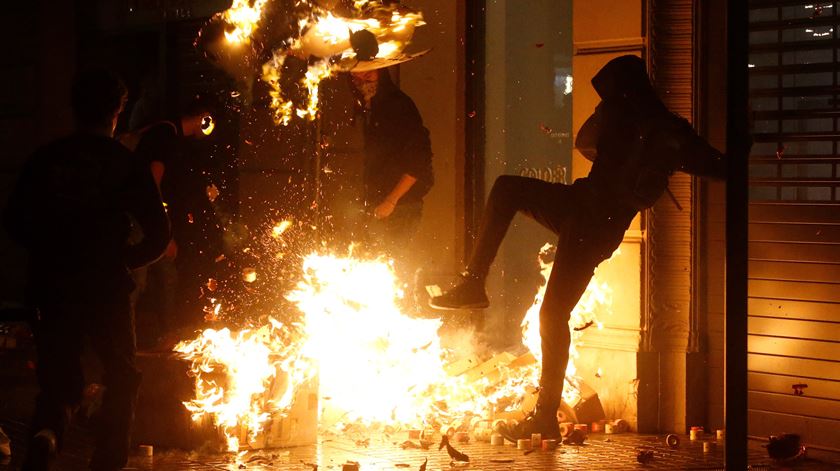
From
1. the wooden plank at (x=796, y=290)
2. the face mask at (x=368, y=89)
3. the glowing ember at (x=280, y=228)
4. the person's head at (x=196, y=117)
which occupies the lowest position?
the wooden plank at (x=796, y=290)

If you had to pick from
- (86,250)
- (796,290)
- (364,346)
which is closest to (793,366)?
(796,290)

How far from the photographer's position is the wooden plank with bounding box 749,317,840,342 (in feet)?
27.3

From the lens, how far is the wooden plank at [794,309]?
8323 millimetres

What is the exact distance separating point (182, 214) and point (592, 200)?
13.1 feet

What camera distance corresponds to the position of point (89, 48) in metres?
15.7

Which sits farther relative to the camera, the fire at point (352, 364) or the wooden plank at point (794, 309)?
the wooden plank at point (794, 309)

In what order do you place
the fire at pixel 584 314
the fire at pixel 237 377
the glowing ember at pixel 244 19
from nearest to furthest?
the fire at pixel 237 377
the fire at pixel 584 314
the glowing ember at pixel 244 19

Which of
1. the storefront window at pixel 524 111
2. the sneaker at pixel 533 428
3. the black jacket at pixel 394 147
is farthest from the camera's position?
the storefront window at pixel 524 111

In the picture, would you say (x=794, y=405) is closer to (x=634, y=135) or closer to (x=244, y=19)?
(x=634, y=135)

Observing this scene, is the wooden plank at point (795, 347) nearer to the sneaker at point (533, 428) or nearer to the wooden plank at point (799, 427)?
the wooden plank at point (799, 427)

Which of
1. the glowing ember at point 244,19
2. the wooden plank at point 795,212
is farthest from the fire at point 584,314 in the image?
the glowing ember at point 244,19

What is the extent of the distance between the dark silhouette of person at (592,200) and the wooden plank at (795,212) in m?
1.10

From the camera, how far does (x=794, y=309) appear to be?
8516 mm

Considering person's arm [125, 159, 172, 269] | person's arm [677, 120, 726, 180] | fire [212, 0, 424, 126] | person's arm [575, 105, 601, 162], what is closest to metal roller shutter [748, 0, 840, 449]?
person's arm [677, 120, 726, 180]
